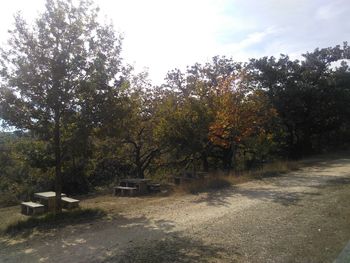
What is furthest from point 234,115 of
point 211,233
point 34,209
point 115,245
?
point 115,245

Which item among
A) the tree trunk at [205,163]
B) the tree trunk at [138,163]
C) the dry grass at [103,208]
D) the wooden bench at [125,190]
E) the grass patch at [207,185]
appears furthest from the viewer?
the tree trunk at [205,163]

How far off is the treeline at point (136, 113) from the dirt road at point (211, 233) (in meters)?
2.91

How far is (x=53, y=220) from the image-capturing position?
9828mm

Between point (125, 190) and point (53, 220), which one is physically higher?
point (125, 190)

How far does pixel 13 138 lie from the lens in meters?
12.9

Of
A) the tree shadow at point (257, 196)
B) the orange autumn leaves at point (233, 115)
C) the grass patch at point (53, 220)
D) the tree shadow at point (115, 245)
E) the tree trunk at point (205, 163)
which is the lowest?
the tree shadow at point (115, 245)

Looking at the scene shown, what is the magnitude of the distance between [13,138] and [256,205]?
774 centimetres

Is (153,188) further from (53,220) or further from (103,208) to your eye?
(53,220)

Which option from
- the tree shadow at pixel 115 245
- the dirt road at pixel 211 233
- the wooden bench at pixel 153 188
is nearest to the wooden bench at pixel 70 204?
the dirt road at pixel 211 233

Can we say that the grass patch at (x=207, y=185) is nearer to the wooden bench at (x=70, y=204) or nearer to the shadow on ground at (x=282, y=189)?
the shadow on ground at (x=282, y=189)

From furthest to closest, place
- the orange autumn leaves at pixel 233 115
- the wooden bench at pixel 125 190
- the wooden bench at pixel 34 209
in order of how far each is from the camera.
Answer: the orange autumn leaves at pixel 233 115
the wooden bench at pixel 125 190
the wooden bench at pixel 34 209

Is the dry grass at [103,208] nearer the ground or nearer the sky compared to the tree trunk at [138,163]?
nearer the ground

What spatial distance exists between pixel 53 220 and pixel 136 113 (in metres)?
6.61

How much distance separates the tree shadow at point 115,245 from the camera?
6.43 meters
